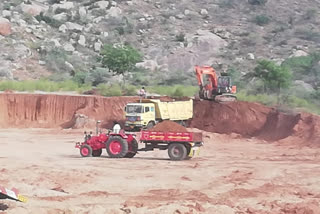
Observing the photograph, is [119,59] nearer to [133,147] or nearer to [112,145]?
[133,147]

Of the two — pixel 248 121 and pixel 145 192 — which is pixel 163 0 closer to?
pixel 248 121

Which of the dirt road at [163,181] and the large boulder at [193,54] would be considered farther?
the large boulder at [193,54]

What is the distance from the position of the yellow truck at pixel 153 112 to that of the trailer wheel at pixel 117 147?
10.0 m

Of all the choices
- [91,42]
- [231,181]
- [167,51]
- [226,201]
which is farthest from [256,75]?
[226,201]

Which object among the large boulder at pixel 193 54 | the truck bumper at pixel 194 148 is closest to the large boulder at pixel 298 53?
the large boulder at pixel 193 54

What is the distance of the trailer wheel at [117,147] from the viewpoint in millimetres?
27656

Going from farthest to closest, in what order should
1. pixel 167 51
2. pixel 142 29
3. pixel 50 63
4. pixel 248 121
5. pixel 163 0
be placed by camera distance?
pixel 163 0
pixel 142 29
pixel 167 51
pixel 50 63
pixel 248 121

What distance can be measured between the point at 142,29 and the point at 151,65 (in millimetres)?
11651

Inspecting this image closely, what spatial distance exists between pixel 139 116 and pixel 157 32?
44.7 metres

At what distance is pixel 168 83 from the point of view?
6438cm

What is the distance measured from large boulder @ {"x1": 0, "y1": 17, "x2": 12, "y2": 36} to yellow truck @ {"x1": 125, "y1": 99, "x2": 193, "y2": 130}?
3747 cm

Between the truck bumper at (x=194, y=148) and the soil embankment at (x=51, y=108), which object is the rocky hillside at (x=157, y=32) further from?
the truck bumper at (x=194, y=148)

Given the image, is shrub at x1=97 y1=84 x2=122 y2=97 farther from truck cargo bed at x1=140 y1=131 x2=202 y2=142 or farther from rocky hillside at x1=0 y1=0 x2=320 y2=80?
truck cargo bed at x1=140 y1=131 x2=202 y2=142

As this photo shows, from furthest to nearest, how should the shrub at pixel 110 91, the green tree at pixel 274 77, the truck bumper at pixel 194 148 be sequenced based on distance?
the green tree at pixel 274 77
the shrub at pixel 110 91
the truck bumper at pixel 194 148
